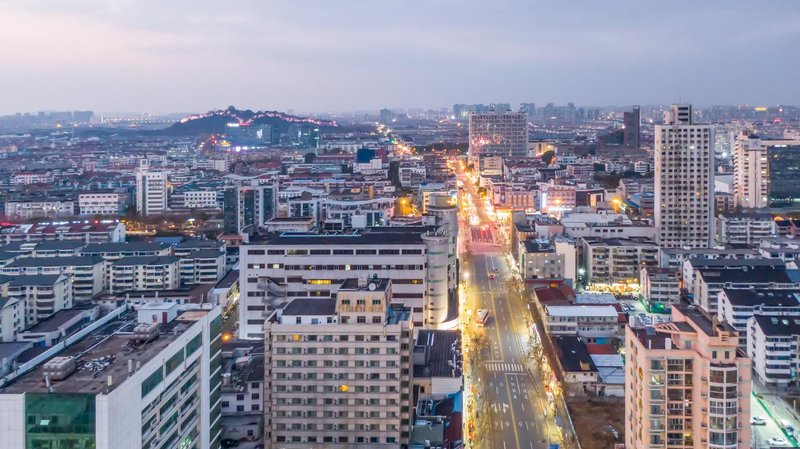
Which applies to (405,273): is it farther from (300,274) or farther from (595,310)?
(595,310)

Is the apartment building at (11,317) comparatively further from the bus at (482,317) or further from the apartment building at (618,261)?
the apartment building at (618,261)

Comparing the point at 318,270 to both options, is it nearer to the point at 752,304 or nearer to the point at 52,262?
the point at 52,262

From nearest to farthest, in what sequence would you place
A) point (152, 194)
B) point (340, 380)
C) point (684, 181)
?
1. point (340, 380)
2. point (684, 181)
3. point (152, 194)

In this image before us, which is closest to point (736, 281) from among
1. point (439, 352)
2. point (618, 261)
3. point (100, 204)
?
point (618, 261)

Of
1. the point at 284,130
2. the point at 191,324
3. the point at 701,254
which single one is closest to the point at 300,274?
the point at 191,324

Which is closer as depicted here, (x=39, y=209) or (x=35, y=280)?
(x=35, y=280)

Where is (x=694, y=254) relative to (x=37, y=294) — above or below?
above

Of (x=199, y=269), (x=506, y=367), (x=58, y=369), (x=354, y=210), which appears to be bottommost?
(x=506, y=367)
